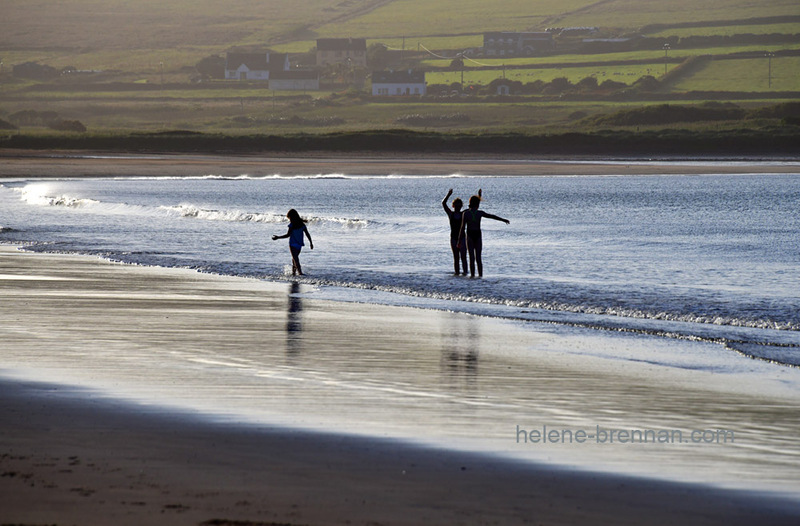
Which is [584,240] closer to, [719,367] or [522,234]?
[522,234]

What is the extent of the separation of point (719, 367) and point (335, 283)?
420 inches

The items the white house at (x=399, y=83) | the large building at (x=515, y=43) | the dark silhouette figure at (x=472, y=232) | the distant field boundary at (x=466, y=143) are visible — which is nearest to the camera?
the dark silhouette figure at (x=472, y=232)

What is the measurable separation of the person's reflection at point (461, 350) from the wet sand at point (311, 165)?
2335 inches

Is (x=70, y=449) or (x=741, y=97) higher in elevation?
(x=741, y=97)

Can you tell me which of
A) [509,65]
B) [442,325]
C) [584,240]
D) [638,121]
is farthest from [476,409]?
[509,65]

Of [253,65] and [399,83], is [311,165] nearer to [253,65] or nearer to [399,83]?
[399,83]

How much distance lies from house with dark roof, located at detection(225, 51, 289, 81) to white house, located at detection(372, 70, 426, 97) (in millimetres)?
26228

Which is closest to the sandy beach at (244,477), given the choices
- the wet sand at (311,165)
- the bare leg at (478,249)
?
the bare leg at (478,249)

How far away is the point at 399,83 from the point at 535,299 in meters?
137

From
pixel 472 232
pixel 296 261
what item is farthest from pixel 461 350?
pixel 296 261

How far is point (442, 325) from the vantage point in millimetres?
15742

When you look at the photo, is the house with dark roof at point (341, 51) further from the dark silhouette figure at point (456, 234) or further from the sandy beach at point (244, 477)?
the sandy beach at point (244, 477)

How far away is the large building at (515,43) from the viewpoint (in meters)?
174

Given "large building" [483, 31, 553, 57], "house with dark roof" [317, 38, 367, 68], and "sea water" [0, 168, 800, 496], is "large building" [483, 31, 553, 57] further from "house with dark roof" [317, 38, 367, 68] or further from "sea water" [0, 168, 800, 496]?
"sea water" [0, 168, 800, 496]
